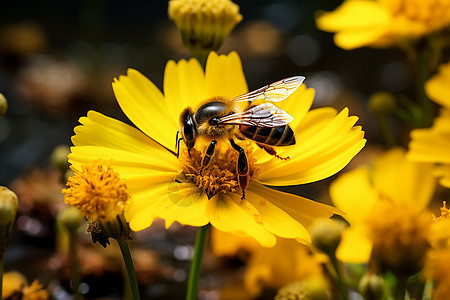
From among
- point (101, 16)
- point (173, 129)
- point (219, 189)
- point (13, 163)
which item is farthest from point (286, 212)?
point (101, 16)

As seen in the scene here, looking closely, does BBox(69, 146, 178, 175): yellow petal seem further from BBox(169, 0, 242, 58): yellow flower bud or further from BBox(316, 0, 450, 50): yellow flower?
BBox(316, 0, 450, 50): yellow flower

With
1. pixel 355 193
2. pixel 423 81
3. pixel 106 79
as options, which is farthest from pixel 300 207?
pixel 106 79

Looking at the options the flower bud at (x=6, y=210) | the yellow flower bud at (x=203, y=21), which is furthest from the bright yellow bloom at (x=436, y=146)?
the flower bud at (x=6, y=210)

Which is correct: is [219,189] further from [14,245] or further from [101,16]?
[101,16]

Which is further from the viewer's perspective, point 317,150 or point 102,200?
point 317,150

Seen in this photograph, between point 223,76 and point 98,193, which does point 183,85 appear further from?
point 98,193

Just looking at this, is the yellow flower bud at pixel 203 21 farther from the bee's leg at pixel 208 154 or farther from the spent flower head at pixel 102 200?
the spent flower head at pixel 102 200
